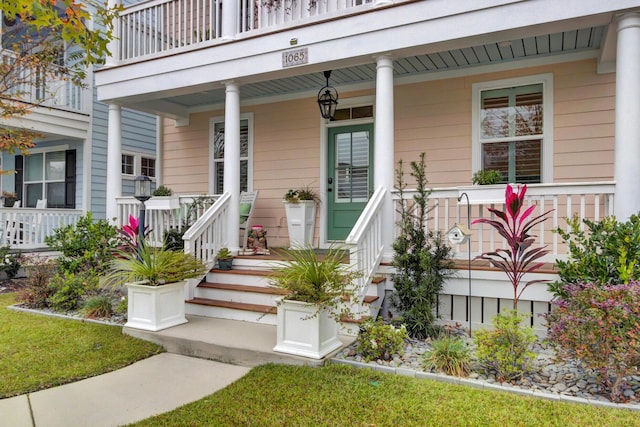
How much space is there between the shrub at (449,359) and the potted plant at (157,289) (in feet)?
8.63

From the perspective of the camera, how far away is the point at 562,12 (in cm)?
400

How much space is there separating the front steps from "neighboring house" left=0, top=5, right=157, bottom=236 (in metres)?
5.54

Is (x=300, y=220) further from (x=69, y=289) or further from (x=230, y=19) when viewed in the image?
(x=69, y=289)

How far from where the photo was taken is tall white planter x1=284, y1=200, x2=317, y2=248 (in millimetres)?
6578

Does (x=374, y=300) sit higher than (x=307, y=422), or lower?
higher

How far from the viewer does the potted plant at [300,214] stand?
6574 millimetres

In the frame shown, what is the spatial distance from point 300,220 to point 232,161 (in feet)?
4.77

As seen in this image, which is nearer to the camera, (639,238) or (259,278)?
(639,238)

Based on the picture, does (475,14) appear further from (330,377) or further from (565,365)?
(330,377)

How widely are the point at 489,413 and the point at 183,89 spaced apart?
5.60m

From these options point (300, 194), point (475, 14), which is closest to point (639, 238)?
point (475, 14)

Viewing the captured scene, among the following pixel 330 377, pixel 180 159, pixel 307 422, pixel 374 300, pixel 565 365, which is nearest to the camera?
pixel 307 422

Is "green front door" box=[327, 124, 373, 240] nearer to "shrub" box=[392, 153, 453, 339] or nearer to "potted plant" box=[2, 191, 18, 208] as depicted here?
"shrub" box=[392, 153, 453, 339]

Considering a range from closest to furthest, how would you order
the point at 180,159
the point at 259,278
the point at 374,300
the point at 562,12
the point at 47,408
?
the point at 47,408 < the point at 562,12 < the point at 374,300 < the point at 259,278 < the point at 180,159
